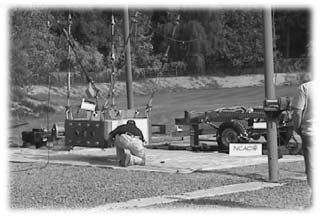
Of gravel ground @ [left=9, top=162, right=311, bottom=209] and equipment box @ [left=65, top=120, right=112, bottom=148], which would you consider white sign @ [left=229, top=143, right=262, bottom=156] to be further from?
equipment box @ [left=65, top=120, right=112, bottom=148]

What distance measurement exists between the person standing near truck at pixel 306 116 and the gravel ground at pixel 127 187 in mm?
1185

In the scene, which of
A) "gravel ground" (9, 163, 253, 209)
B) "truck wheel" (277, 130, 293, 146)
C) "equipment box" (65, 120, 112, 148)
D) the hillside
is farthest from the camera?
the hillside

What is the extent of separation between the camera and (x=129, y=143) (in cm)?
1356

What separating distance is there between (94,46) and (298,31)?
2461 cm

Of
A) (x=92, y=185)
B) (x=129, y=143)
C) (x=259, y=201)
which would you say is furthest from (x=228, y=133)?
(x=259, y=201)

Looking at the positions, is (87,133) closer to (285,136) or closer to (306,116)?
(285,136)

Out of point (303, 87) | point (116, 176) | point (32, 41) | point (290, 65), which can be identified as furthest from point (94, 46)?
point (303, 87)

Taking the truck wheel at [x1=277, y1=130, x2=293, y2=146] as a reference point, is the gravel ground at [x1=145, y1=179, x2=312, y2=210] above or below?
below

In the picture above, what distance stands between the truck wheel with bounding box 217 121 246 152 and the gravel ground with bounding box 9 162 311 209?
247 cm

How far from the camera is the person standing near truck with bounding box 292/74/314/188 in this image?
7562 millimetres

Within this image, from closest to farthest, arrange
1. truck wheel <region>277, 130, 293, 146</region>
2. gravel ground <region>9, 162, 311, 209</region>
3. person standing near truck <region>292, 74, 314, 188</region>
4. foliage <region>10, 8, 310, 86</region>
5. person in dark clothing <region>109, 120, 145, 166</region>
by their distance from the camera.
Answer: person standing near truck <region>292, 74, 314, 188</region> → gravel ground <region>9, 162, 311, 209</region> → person in dark clothing <region>109, 120, 145, 166</region> → truck wheel <region>277, 130, 293, 146</region> → foliage <region>10, 8, 310, 86</region>

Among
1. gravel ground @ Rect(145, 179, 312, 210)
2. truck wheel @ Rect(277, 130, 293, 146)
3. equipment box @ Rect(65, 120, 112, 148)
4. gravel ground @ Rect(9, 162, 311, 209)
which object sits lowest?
gravel ground @ Rect(145, 179, 312, 210)

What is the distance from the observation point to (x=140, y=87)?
4606 cm

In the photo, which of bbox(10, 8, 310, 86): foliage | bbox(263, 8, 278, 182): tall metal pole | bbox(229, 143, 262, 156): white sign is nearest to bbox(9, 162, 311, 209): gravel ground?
bbox(263, 8, 278, 182): tall metal pole
